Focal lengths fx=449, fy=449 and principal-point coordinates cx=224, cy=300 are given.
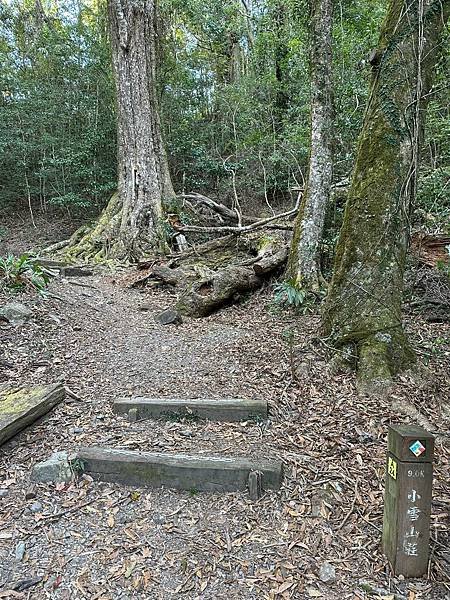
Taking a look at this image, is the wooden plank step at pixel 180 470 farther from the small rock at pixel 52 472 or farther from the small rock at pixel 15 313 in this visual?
the small rock at pixel 15 313

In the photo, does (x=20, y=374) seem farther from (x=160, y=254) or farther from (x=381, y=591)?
(x=160, y=254)

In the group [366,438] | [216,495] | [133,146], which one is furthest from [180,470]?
[133,146]

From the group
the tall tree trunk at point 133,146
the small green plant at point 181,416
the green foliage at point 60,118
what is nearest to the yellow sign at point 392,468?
the small green plant at point 181,416

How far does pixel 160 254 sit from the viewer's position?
1020 centimetres

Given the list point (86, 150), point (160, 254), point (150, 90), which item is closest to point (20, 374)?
point (160, 254)

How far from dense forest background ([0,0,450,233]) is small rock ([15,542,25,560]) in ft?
33.8

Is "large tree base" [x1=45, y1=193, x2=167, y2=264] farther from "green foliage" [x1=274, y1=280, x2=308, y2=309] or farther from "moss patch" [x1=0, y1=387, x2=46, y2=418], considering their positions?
"moss patch" [x1=0, y1=387, x2=46, y2=418]

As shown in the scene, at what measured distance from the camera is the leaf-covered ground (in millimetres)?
2258

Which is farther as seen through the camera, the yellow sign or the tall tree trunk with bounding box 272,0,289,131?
the tall tree trunk with bounding box 272,0,289,131

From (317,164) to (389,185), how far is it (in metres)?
2.34

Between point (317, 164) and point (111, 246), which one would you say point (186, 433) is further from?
point (111, 246)

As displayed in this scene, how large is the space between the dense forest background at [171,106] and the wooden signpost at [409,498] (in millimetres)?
9915

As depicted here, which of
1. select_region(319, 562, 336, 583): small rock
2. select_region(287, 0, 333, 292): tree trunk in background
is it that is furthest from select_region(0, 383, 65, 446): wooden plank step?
select_region(287, 0, 333, 292): tree trunk in background

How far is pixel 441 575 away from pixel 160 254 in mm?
8684
